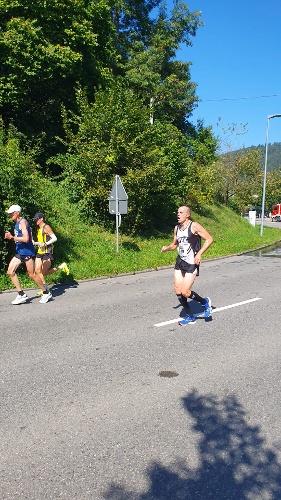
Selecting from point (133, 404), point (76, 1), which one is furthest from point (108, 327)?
point (76, 1)

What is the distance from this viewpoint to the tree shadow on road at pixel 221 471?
2.90 meters

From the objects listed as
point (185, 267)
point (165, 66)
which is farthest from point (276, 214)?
point (185, 267)

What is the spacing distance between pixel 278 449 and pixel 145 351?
2471 millimetres

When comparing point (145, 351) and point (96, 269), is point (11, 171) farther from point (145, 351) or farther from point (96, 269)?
point (145, 351)

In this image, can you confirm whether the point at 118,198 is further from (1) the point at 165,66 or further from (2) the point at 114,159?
(1) the point at 165,66

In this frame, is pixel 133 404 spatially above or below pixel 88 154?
below

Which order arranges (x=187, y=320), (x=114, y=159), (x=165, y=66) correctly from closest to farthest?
(x=187, y=320) → (x=114, y=159) → (x=165, y=66)

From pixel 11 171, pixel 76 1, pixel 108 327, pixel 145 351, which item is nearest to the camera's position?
pixel 145 351

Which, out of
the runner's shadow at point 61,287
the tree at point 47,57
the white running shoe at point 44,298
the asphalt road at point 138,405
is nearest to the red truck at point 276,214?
the tree at point 47,57

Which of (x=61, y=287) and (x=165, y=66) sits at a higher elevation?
(x=165, y=66)

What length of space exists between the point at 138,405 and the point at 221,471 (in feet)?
3.83

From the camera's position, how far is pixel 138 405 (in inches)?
163

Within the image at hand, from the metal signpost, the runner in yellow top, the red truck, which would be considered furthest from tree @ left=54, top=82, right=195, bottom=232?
the red truck

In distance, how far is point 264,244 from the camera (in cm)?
2333
